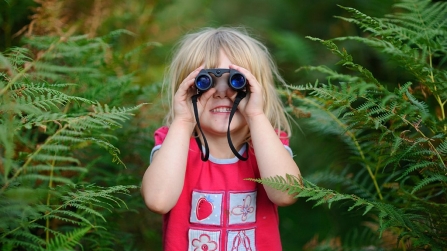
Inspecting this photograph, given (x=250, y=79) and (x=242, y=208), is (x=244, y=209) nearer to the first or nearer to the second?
(x=242, y=208)

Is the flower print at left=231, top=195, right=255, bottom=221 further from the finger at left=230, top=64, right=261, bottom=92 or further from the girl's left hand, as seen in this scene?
the finger at left=230, top=64, right=261, bottom=92

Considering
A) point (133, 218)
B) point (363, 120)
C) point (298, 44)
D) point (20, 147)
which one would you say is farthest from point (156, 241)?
point (298, 44)

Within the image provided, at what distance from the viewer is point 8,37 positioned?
2752 mm

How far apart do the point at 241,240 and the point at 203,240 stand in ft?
0.54

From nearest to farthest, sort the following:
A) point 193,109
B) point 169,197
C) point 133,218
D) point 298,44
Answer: point 169,197
point 193,109
point 133,218
point 298,44

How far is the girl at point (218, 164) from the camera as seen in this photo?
6.53 feet

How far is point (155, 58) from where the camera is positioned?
160 inches

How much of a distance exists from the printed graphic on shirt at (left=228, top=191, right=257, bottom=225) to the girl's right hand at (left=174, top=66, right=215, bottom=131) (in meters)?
0.37

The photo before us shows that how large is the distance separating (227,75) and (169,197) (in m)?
0.58

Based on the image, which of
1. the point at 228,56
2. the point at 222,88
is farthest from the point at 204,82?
the point at 228,56

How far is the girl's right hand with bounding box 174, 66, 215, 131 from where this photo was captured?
2047 millimetres

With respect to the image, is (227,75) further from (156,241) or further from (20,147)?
(156,241)

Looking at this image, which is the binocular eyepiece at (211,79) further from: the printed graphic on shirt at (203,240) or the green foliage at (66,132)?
the printed graphic on shirt at (203,240)

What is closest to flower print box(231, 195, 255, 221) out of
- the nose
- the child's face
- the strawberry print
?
the strawberry print
